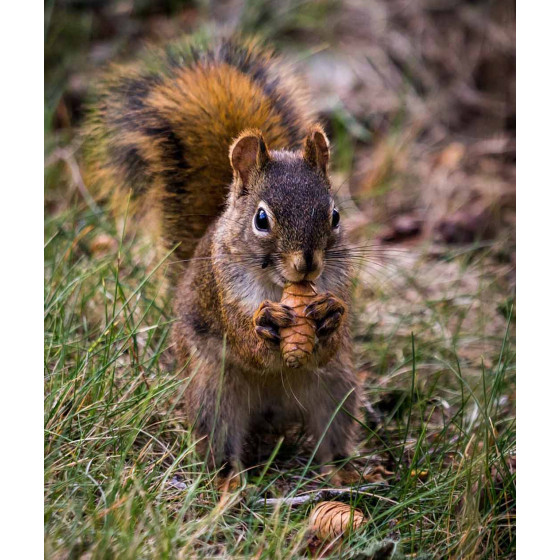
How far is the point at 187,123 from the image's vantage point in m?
2.54

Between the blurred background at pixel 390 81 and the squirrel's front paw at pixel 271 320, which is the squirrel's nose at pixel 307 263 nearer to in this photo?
the squirrel's front paw at pixel 271 320

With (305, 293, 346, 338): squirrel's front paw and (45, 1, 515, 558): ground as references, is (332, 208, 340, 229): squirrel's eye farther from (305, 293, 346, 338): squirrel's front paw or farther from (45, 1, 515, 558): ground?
(45, 1, 515, 558): ground

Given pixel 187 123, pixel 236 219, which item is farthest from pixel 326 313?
pixel 187 123

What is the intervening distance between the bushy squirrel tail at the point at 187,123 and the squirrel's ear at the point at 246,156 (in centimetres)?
28

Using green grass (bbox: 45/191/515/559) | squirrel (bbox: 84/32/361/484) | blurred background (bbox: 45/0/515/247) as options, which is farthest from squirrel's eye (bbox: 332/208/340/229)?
blurred background (bbox: 45/0/515/247)

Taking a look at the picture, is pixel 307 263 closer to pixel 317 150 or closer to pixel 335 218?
pixel 335 218

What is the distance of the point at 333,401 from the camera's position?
7.58 feet

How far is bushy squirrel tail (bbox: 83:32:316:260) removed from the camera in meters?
2.54

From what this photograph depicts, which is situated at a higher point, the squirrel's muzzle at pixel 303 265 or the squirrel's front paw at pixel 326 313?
the squirrel's muzzle at pixel 303 265

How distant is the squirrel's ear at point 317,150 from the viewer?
2158 millimetres

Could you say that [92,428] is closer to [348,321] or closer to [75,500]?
[75,500]

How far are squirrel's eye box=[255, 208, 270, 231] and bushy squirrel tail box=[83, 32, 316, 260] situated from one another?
431 mm

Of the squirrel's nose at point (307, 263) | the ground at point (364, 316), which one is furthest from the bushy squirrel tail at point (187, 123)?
the squirrel's nose at point (307, 263)

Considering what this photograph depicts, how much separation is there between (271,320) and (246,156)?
46cm
